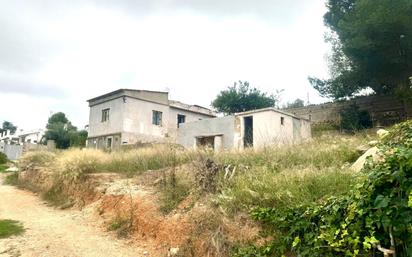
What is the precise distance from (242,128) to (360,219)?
1812cm

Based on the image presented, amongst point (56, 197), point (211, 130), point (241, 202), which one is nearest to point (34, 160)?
point (56, 197)

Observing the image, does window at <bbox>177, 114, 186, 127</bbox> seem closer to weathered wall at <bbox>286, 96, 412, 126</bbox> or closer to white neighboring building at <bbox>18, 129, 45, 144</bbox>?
weathered wall at <bbox>286, 96, 412, 126</bbox>

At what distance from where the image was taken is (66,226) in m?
7.51

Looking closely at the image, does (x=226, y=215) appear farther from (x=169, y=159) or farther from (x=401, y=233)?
(x=169, y=159)

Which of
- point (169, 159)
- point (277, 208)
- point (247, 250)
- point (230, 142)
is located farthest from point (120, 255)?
point (230, 142)

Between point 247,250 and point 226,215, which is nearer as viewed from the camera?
point 247,250

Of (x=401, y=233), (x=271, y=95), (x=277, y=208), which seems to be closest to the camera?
(x=401, y=233)

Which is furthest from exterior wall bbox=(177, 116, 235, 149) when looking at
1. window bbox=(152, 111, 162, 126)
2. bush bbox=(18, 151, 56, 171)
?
bush bbox=(18, 151, 56, 171)

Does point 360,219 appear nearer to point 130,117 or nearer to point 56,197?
point 56,197

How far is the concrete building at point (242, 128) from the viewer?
20.4m

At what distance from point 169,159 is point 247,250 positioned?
487 cm

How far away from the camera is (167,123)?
2959cm

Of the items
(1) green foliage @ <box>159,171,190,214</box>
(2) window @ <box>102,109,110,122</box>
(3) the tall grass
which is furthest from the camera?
(2) window @ <box>102,109,110,122</box>

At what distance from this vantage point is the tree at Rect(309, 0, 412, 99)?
59.3 feet
